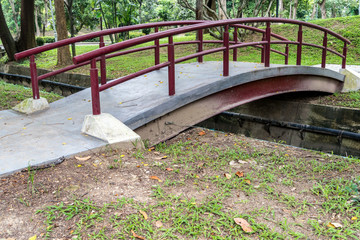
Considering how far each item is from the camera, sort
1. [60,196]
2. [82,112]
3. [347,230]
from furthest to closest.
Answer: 1. [82,112]
2. [60,196]
3. [347,230]

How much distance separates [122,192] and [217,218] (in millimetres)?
954

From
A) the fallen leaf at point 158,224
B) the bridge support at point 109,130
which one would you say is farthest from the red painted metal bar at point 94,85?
the fallen leaf at point 158,224

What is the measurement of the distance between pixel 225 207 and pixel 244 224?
0.32 metres

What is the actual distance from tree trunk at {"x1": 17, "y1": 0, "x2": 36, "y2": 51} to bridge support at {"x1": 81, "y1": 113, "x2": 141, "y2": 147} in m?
15.5

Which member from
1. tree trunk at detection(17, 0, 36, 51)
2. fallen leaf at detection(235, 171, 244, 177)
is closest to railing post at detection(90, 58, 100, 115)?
fallen leaf at detection(235, 171, 244, 177)

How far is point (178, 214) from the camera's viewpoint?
309cm

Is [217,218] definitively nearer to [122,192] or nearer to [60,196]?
[122,192]

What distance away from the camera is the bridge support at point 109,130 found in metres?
4.41

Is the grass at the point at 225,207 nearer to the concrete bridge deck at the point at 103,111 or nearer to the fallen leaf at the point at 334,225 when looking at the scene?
the fallen leaf at the point at 334,225

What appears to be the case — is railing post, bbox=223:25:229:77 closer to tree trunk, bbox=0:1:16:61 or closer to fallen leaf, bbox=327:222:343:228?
fallen leaf, bbox=327:222:343:228

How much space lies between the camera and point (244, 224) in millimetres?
2980

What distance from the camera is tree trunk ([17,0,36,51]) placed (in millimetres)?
17656

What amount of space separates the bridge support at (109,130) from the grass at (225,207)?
25 centimetres

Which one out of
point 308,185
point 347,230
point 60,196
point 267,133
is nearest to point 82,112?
point 60,196
